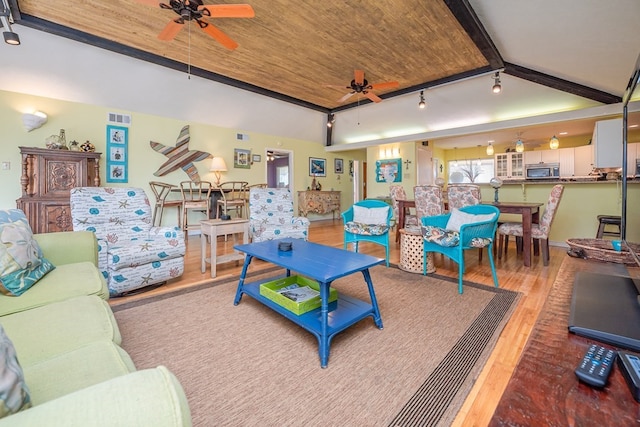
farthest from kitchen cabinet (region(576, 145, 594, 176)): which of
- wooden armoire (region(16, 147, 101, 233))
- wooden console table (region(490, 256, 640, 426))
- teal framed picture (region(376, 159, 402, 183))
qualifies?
wooden armoire (region(16, 147, 101, 233))

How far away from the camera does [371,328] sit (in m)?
1.91

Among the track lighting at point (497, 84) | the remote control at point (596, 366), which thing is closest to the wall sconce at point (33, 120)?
the remote control at point (596, 366)

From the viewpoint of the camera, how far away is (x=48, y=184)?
388cm

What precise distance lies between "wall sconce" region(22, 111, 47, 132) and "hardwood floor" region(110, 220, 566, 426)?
106 inches

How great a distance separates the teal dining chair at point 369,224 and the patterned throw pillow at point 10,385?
9.86 feet

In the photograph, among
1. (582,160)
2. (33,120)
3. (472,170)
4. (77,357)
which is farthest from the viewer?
(472,170)

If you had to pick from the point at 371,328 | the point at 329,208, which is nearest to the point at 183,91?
the point at 329,208

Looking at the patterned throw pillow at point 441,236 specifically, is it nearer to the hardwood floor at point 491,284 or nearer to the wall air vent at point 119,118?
the hardwood floor at point 491,284

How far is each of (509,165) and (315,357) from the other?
25.1ft

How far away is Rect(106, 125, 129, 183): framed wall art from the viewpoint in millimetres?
4723

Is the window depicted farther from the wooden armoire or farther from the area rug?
the wooden armoire

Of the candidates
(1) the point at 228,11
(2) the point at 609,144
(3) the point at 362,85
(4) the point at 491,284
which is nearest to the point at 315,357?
(4) the point at 491,284

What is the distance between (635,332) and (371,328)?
4.68 feet

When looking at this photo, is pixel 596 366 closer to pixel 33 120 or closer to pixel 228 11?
pixel 228 11
